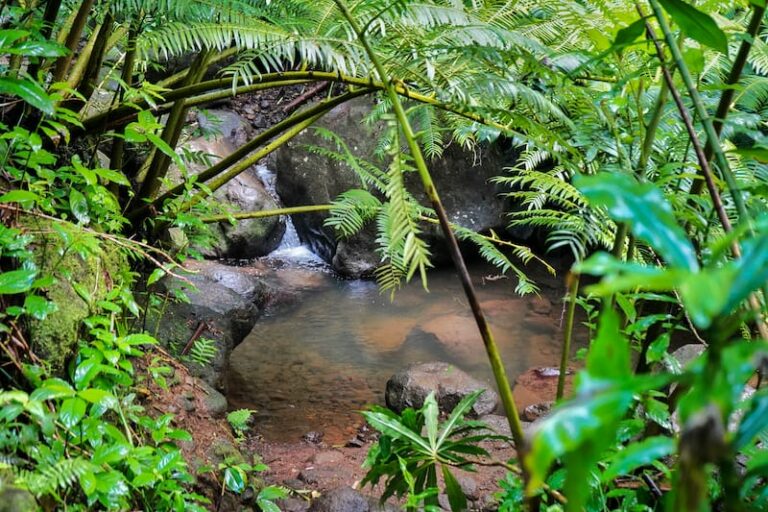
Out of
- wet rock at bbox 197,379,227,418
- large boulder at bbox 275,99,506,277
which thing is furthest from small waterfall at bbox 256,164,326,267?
wet rock at bbox 197,379,227,418

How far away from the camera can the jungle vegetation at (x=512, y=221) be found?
0.33 metres

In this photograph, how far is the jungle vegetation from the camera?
0.33m

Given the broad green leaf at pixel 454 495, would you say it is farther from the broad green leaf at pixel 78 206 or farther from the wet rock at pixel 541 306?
the wet rock at pixel 541 306

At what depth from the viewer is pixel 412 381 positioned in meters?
3.50

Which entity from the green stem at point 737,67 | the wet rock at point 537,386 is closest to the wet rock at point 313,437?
the wet rock at point 537,386

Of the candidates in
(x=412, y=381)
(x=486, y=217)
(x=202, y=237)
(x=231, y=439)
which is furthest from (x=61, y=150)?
(x=486, y=217)

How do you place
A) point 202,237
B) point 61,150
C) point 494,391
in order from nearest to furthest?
point 61,150 < point 202,237 < point 494,391

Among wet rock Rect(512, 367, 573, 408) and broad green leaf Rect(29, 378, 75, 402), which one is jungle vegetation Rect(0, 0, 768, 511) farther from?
wet rock Rect(512, 367, 573, 408)

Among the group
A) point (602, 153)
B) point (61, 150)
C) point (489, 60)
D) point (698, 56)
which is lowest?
point (61, 150)

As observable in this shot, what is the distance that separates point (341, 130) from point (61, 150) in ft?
13.2

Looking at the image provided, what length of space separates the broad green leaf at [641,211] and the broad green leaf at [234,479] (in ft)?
5.68

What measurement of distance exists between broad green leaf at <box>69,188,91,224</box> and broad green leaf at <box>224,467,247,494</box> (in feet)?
2.93

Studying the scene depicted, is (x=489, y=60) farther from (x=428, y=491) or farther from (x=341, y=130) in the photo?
(x=341, y=130)

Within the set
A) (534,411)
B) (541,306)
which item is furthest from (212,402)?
(541,306)
